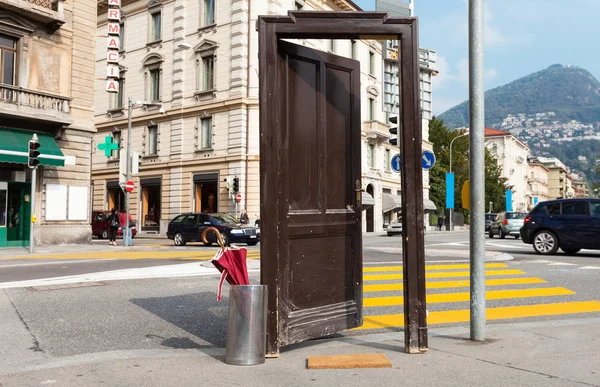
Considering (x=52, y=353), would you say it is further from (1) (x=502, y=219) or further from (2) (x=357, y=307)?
→ (1) (x=502, y=219)

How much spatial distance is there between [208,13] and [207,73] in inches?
149

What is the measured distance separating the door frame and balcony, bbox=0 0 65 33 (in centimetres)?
1960

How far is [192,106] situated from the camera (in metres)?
35.2

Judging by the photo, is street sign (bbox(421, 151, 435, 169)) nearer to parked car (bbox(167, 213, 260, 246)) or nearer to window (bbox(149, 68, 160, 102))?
parked car (bbox(167, 213, 260, 246))

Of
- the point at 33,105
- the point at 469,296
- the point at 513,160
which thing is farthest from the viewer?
the point at 513,160

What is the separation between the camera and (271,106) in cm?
470

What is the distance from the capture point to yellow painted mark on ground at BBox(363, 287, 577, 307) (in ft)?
25.6

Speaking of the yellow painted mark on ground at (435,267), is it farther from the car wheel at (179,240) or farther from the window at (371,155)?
the window at (371,155)

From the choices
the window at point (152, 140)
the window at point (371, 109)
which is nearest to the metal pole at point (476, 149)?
the window at point (152, 140)

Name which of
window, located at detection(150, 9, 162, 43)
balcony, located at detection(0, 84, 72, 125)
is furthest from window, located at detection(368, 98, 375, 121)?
balcony, located at detection(0, 84, 72, 125)

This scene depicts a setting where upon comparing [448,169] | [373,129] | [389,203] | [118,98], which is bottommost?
[389,203]

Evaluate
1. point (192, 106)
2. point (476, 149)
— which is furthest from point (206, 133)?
point (476, 149)

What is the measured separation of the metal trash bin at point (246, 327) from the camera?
4.38 metres

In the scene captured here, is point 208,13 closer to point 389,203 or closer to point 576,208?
point 389,203
